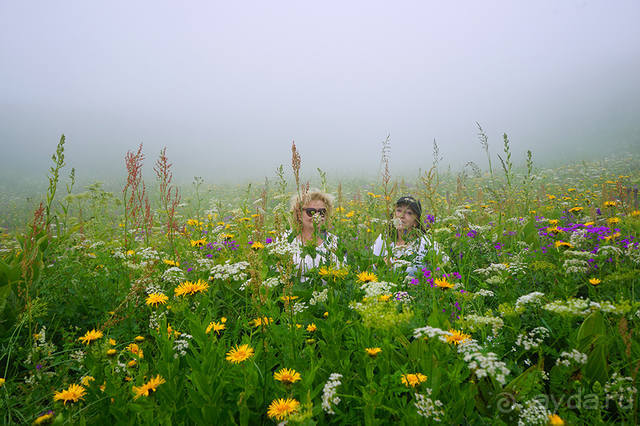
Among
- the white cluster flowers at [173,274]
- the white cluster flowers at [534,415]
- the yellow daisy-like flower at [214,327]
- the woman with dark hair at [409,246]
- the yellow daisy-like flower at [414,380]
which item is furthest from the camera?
the woman with dark hair at [409,246]

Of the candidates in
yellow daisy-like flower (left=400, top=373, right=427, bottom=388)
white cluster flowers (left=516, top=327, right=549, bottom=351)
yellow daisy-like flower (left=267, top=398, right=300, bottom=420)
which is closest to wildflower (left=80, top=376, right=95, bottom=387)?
yellow daisy-like flower (left=267, top=398, right=300, bottom=420)

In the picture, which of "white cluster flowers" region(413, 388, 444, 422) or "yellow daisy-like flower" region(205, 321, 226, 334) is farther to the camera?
"yellow daisy-like flower" region(205, 321, 226, 334)

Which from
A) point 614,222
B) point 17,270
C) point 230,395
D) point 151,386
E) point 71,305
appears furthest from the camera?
point 614,222

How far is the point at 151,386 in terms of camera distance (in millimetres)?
1250

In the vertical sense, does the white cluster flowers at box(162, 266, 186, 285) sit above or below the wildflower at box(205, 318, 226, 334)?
above

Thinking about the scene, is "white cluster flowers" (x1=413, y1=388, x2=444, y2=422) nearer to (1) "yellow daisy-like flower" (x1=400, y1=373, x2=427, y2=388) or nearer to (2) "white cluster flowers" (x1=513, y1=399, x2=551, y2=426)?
Answer: (1) "yellow daisy-like flower" (x1=400, y1=373, x2=427, y2=388)

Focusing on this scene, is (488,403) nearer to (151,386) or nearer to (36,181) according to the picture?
(151,386)

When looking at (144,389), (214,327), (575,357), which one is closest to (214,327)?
(214,327)

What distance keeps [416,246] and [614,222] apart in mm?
2360

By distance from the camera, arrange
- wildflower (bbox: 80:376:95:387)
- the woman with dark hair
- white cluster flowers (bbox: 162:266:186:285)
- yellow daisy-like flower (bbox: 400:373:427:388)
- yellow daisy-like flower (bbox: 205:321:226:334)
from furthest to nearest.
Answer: the woman with dark hair, white cluster flowers (bbox: 162:266:186:285), yellow daisy-like flower (bbox: 205:321:226:334), wildflower (bbox: 80:376:95:387), yellow daisy-like flower (bbox: 400:373:427:388)

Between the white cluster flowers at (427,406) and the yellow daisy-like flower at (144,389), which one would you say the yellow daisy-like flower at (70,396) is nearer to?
the yellow daisy-like flower at (144,389)

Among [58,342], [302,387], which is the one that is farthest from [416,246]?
[58,342]

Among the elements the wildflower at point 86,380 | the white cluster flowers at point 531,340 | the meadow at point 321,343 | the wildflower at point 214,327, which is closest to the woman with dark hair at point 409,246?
the meadow at point 321,343

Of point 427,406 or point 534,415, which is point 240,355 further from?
point 534,415
